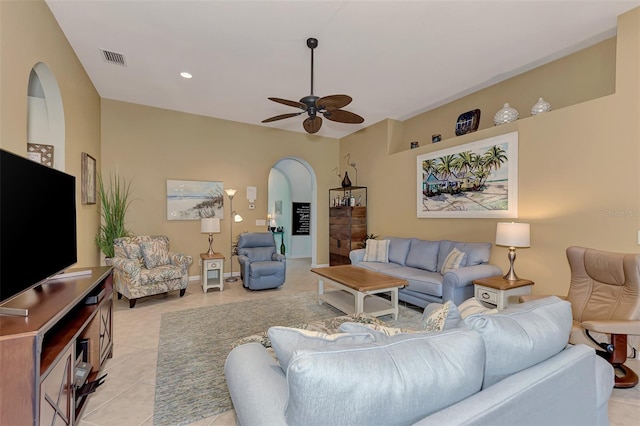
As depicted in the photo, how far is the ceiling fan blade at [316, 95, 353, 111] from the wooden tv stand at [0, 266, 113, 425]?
2.48 m

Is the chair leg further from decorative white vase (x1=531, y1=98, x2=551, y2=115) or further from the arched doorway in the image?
the arched doorway

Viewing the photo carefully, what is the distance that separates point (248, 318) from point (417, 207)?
129 inches

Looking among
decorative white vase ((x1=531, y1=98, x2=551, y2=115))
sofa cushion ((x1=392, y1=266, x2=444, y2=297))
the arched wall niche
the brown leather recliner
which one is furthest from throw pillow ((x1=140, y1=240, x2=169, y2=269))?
decorative white vase ((x1=531, y1=98, x2=551, y2=115))

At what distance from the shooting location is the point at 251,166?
6031 mm

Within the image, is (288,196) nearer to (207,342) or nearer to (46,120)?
(46,120)

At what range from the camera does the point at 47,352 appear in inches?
55.2

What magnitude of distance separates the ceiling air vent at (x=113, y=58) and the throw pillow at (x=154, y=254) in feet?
8.05

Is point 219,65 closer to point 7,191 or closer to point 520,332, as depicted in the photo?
point 7,191

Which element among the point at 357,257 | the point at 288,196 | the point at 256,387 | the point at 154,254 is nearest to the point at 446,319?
the point at 256,387

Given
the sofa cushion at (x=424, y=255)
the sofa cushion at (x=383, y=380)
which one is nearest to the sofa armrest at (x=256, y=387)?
the sofa cushion at (x=383, y=380)

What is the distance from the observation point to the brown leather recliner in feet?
6.52

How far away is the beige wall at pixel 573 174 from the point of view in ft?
8.64

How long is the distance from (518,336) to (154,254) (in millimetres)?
4610

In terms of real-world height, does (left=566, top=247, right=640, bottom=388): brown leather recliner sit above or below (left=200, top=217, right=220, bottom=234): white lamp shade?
below
